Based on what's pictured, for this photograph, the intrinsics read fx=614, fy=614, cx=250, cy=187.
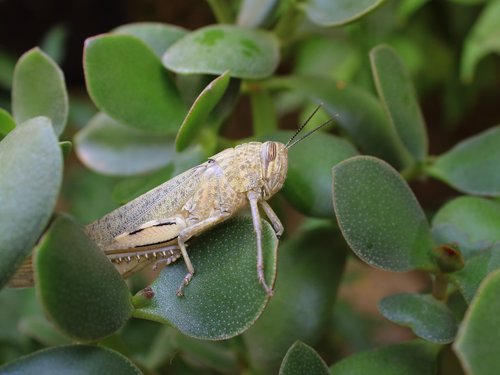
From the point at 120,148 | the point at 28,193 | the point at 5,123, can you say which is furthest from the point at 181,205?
the point at 28,193

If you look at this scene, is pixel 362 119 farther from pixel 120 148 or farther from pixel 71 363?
pixel 71 363

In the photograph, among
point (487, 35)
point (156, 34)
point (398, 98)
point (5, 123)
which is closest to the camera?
→ point (5, 123)

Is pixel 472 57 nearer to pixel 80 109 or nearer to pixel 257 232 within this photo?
pixel 257 232

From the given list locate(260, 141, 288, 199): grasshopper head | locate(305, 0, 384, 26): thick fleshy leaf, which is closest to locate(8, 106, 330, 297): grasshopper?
locate(260, 141, 288, 199): grasshopper head

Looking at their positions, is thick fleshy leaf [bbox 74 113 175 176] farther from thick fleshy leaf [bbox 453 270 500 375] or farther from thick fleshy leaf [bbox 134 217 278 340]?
thick fleshy leaf [bbox 453 270 500 375]

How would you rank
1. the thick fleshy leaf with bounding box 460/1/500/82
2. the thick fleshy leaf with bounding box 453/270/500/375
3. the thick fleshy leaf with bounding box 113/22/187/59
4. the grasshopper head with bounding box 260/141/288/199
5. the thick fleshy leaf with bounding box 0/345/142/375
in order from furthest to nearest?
1. the thick fleshy leaf with bounding box 460/1/500/82
2. the thick fleshy leaf with bounding box 113/22/187/59
3. the grasshopper head with bounding box 260/141/288/199
4. the thick fleshy leaf with bounding box 0/345/142/375
5. the thick fleshy leaf with bounding box 453/270/500/375

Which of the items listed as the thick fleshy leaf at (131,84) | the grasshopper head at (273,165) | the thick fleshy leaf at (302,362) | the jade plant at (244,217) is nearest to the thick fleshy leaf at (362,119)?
the jade plant at (244,217)

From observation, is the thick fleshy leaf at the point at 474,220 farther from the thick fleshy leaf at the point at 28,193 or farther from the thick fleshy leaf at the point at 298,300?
the thick fleshy leaf at the point at 28,193
